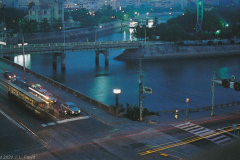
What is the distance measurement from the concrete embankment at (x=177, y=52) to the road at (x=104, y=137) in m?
58.8

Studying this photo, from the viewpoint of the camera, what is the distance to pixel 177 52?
A: 312 feet

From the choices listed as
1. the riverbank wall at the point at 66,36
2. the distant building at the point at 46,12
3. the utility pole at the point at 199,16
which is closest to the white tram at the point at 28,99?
the riverbank wall at the point at 66,36

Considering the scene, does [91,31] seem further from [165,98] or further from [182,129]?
[182,129]

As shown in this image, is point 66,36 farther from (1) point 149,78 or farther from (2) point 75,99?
(2) point 75,99

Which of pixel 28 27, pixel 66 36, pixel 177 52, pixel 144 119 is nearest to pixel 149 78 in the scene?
pixel 177 52

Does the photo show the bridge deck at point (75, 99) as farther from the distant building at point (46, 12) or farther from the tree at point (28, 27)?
the distant building at point (46, 12)

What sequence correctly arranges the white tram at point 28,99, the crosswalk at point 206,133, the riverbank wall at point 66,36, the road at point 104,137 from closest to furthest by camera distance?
the road at point 104,137
the crosswalk at point 206,133
the white tram at point 28,99
the riverbank wall at point 66,36

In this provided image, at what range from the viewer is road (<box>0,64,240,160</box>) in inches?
920

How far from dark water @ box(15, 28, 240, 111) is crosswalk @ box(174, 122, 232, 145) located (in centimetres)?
1473

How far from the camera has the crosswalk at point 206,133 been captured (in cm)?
2586

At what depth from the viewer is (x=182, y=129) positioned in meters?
28.5

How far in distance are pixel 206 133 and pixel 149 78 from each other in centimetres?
3893

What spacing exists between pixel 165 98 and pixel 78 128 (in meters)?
24.6

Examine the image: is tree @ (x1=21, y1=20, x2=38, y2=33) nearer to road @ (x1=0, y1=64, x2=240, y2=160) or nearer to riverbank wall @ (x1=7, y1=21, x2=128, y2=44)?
riverbank wall @ (x1=7, y1=21, x2=128, y2=44)
